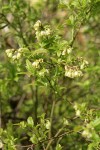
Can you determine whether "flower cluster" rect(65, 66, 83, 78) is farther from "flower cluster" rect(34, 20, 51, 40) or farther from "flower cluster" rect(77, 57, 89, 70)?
"flower cluster" rect(34, 20, 51, 40)

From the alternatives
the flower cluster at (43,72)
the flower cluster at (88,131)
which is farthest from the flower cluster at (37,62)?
the flower cluster at (88,131)

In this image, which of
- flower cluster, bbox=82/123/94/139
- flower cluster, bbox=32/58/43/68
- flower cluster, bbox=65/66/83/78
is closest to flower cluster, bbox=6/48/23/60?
flower cluster, bbox=32/58/43/68

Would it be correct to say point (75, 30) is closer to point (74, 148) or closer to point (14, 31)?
point (14, 31)

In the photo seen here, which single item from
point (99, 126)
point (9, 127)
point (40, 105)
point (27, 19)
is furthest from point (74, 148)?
point (99, 126)

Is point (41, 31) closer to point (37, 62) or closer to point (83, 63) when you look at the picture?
point (37, 62)

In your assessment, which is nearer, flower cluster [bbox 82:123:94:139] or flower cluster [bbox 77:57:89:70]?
flower cluster [bbox 82:123:94:139]

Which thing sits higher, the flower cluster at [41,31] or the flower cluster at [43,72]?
the flower cluster at [41,31]

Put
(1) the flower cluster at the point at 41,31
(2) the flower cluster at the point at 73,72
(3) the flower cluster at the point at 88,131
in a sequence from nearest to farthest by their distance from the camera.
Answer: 1. (3) the flower cluster at the point at 88,131
2. (2) the flower cluster at the point at 73,72
3. (1) the flower cluster at the point at 41,31

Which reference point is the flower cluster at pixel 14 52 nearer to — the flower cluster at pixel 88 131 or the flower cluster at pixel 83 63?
the flower cluster at pixel 83 63

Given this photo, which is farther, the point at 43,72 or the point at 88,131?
the point at 43,72

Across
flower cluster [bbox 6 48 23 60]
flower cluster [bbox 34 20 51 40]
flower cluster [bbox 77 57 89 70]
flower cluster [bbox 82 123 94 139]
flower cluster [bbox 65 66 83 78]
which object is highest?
flower cluster [bbox 34 20 51 40]

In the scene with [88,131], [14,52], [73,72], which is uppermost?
[14,52]

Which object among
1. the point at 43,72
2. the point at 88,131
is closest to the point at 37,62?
the point at 43,72
